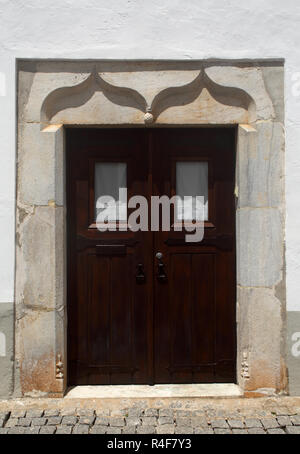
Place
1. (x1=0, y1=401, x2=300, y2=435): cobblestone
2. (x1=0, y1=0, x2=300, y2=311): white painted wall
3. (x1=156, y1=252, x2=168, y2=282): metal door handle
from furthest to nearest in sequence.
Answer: (x1=156, y1=252, x2=168, y2=282): metal door handle
(x1=0, y1=0, x2=300, y2=311): white painted wall
(x1=0, y1=401, x2=300, y2=435): cobblestone

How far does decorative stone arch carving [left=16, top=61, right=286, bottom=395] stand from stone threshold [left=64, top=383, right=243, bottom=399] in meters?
0.16

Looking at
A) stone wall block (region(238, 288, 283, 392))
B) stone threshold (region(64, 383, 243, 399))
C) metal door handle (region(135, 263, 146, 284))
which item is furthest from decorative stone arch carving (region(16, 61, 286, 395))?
metal door handle (region(135, 263, 146, 284))

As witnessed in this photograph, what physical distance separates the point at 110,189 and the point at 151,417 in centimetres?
176

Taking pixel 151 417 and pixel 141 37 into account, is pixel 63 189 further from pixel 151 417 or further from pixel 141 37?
pixel 151 417

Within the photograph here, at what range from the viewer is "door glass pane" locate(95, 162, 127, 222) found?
3529mm

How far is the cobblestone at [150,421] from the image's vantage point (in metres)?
2.83

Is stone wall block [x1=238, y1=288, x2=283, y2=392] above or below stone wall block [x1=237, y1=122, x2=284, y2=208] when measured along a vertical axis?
below

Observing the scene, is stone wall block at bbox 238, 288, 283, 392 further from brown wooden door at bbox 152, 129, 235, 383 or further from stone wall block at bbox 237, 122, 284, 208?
stone wall block at bbox 237, 122, 284, 208

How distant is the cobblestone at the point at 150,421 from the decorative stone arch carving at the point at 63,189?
0.90 ft

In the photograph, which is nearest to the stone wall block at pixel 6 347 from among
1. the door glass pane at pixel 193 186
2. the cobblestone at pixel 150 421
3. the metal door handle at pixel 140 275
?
the cobblestone at pixel 150 421

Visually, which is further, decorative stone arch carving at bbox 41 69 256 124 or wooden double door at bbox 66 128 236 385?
wooden double door at bbox 66 128 236 385

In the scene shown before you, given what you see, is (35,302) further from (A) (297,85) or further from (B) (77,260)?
(A) (297,85)

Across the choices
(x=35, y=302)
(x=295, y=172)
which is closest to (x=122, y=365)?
(x=35, y=302)
